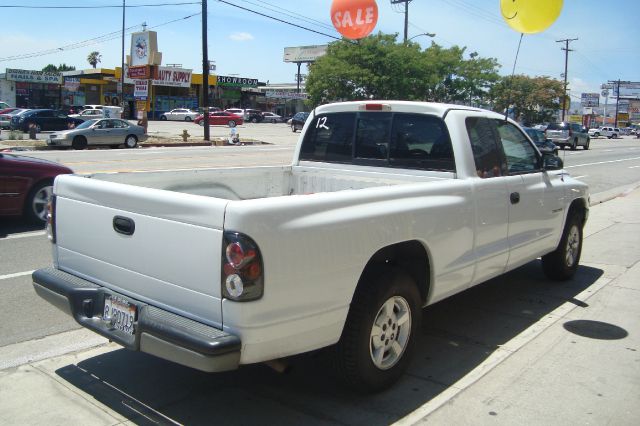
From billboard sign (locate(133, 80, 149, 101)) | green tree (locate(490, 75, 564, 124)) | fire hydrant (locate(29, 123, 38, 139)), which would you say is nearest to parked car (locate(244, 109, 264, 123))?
green tree (locate(490, 75, 564, 124))

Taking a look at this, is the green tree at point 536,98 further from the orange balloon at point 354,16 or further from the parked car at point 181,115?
the orange balloon at point 354,16

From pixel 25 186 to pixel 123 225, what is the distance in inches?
249

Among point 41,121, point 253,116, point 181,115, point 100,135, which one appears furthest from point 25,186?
point 253,116

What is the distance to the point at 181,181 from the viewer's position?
185 inches

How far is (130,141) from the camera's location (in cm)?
2812

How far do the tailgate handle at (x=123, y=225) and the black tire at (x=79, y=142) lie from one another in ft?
81.2

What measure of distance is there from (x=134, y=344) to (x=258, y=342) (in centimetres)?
74

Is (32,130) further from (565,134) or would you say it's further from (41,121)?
(565,134)

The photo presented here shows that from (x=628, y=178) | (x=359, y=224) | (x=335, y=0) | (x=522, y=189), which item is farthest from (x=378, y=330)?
(x=628, y=178)

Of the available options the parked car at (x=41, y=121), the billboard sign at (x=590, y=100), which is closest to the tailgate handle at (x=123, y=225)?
the parked car at (x=41, y=121)

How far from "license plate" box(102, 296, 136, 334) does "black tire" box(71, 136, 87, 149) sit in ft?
81.2

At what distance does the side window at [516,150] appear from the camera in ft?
17.3

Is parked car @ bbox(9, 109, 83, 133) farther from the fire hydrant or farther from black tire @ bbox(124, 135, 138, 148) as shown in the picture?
black tire @ bbox(124, 135, 138, 148)

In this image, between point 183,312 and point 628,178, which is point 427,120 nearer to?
point 183,312
